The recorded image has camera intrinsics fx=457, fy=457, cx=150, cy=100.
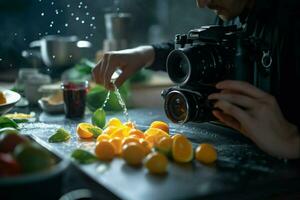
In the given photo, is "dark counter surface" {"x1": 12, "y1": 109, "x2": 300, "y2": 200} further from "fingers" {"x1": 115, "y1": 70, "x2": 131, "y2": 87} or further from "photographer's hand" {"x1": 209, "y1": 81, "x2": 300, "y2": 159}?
"fingers" {"x1": 115, "y1": 70, "x2": 131, "y2": 87}

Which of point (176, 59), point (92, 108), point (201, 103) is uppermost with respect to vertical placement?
point (176, 59)

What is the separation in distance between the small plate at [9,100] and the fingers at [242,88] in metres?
0.62

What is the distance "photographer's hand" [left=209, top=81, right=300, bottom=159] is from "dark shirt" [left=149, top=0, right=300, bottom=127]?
0.09m

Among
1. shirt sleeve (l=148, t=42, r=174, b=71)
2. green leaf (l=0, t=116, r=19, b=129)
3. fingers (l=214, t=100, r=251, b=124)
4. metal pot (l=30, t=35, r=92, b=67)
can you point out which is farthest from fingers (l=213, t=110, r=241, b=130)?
metal pot (l=30, t=35, r=92, b=67)

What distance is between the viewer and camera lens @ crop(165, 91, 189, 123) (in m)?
1.20

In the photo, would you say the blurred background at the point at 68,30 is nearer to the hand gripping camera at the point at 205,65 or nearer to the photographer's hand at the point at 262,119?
the hand gripping camera at the point at 205,65

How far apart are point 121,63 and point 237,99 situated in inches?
18.8

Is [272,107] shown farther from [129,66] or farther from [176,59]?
[129,66]

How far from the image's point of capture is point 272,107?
3.41ft

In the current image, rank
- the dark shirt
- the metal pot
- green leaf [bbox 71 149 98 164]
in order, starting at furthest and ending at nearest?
the metal pot, the dark shirt, green leaf [bbox 71 149 98 164]

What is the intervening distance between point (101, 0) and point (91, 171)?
1.07m

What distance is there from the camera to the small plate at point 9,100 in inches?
52.3

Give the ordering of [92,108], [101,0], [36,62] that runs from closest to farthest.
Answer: [92,108], [101,0], [36,62]

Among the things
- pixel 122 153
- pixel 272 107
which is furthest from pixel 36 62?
pixel 272 107
